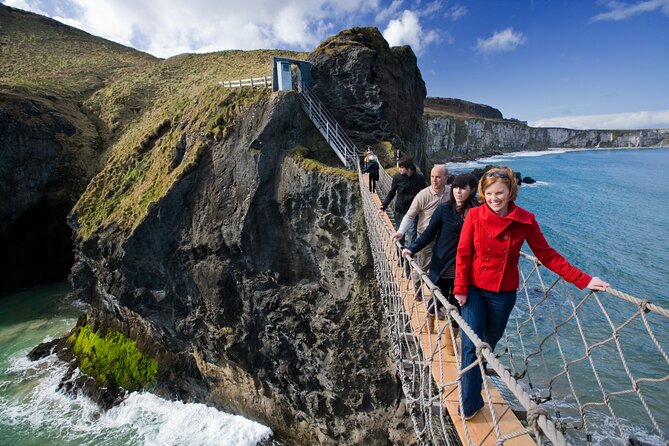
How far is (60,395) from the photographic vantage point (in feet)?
52.7

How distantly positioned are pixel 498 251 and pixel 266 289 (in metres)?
11.1

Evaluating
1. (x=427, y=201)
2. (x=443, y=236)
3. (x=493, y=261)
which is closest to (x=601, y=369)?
(x=427, y=201)

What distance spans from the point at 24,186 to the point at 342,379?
24.2 metres

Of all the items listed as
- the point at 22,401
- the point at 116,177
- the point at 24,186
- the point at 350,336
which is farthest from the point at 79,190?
the point at 350,336

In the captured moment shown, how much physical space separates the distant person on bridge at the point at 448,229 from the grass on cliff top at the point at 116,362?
51.4 ft

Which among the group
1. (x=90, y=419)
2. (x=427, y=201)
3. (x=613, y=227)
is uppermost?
(x=427, y=201)

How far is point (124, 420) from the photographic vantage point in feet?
48.8

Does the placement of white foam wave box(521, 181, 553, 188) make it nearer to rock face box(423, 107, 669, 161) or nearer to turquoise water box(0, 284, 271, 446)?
rock face box(423, 107, 669, 161)

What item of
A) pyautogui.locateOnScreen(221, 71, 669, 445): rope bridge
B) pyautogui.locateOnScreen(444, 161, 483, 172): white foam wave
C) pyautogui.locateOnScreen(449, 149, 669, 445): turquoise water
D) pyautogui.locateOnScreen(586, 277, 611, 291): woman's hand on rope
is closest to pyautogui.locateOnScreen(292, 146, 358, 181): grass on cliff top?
pyautogui.locateOnScreen(221, 71, 669, 445): rope bridge

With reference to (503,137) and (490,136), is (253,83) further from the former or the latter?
(503,137)

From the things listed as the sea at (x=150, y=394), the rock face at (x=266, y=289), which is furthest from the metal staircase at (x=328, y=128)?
the sea at (x=150, y=394)

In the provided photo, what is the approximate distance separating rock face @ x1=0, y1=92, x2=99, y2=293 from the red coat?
28.0 m

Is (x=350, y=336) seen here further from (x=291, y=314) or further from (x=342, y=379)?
(x=291, y=314)

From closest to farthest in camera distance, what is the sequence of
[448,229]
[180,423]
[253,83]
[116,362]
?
[448,229] → [180,423] → [253,83] → [116,362]
